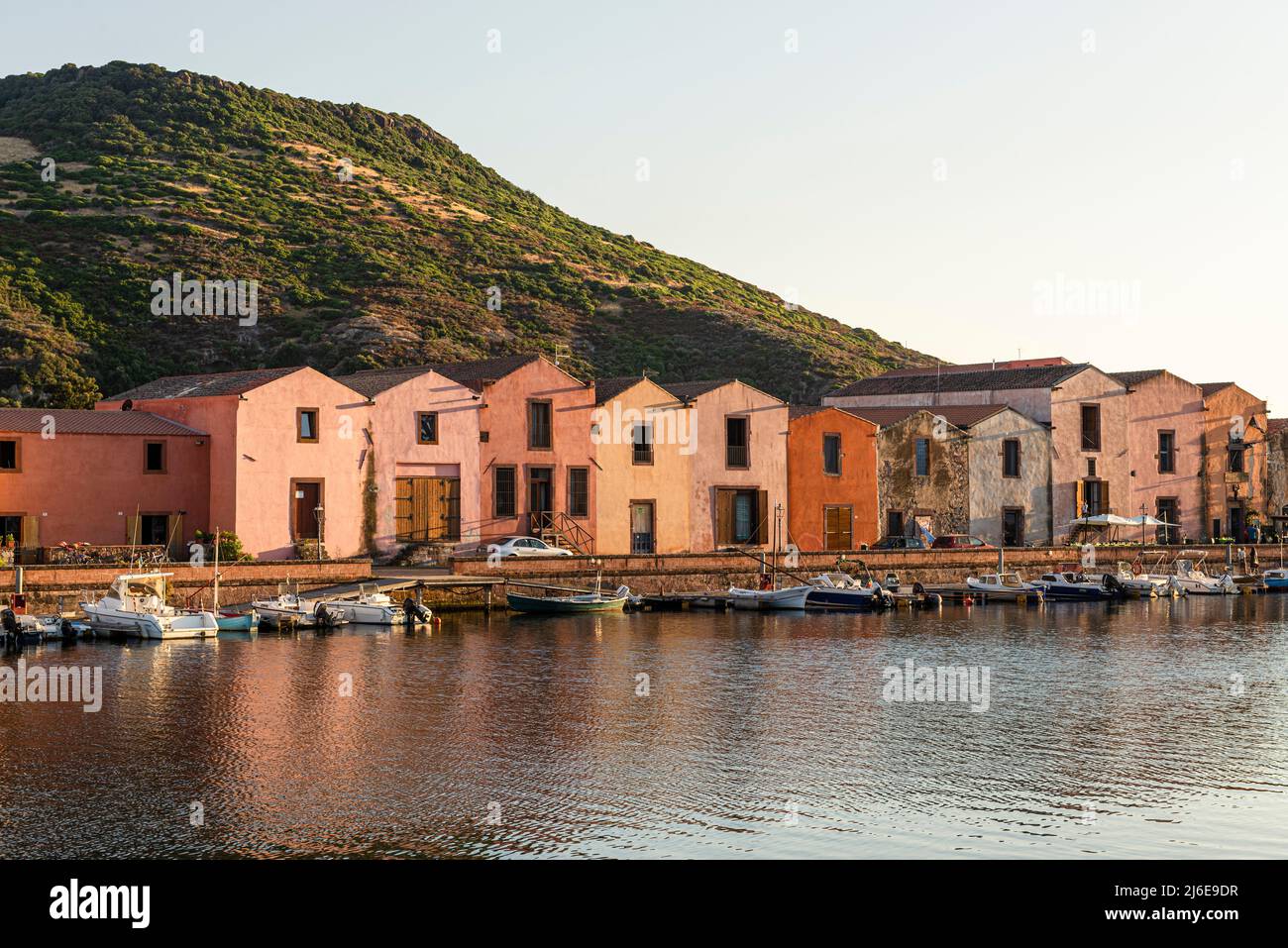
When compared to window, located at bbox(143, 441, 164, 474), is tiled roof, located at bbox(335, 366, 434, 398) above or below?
above

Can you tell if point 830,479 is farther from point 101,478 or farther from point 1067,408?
point 101,478

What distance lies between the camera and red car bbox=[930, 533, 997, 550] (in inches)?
2744

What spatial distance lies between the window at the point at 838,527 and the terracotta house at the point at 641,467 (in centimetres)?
695

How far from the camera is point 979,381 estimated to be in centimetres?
7906

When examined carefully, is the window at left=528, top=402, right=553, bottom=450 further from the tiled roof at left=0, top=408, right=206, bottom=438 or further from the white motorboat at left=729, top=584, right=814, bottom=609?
the tiled roof at left=0, top=408, right=206, bottom=438

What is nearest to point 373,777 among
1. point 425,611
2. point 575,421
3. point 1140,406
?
point 425,611

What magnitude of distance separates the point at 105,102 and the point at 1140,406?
106489 mm

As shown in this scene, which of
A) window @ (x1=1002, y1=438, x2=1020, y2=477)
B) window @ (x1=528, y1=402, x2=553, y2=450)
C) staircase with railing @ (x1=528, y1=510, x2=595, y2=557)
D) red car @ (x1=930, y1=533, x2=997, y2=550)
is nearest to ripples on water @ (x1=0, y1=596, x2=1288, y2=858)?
staircase with railing @ (x1=528, y1=510, x2=595, y2=557)

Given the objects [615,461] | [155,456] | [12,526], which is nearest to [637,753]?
[12,526]

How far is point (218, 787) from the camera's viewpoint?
80.6ft

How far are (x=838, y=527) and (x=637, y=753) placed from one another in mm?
42047

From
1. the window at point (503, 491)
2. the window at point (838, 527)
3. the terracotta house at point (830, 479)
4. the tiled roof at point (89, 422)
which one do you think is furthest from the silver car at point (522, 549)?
the window at point (838, 527)

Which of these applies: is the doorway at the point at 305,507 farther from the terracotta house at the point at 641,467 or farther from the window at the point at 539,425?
the terracotta house at the point at 641,467

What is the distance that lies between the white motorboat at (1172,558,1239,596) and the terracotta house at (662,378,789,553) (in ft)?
Answer: 61.5
